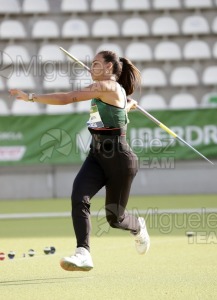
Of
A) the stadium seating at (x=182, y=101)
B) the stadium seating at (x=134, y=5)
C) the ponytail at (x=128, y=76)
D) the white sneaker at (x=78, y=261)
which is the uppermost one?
the stadium seating at (x=134, y=5)

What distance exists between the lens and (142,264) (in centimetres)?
731

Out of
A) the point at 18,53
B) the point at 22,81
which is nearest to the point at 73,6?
the point at 18,53

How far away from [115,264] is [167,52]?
12.5 meters

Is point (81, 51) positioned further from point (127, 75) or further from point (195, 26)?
point (127, 75)

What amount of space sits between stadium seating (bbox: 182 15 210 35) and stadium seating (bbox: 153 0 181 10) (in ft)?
1.54

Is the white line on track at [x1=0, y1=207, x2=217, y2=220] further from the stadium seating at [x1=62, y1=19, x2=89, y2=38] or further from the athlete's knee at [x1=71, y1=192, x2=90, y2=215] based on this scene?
the stadium seating at [x1=62, y1=19, x2=89, y2=38]

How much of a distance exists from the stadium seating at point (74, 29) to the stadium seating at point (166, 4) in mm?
1866

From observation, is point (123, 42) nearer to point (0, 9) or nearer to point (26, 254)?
point (0, 9)

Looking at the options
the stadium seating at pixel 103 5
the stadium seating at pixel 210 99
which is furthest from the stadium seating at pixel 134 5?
the stadium seating at pixel 210 99

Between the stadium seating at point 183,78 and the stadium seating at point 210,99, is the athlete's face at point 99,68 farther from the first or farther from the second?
the stadium seating at point 183,78

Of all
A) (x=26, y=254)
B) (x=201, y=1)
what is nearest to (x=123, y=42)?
(x=201, y=1)

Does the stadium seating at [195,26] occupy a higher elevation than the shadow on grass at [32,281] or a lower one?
higher

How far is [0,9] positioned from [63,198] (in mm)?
5723

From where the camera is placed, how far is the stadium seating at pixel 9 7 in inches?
765
